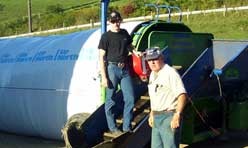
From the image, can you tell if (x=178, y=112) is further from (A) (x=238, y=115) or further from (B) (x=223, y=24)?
(B) (x=223, y=24)

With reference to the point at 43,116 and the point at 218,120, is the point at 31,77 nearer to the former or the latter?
the point at 43,116

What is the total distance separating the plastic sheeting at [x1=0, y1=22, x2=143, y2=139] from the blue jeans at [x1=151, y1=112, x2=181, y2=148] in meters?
2.93

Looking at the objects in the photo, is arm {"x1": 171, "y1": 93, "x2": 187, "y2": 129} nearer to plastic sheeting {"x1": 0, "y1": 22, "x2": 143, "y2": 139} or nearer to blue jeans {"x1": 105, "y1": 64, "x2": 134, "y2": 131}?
blue jeans {"x1": 105, "y1": 64, "x2": 134, "y2": 131}

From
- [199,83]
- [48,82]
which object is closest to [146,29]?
[199,83]

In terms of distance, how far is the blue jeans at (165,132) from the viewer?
680 cm

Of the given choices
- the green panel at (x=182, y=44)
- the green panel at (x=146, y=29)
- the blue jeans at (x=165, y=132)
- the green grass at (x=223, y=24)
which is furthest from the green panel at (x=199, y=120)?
the green grass at (x=223, y=24)

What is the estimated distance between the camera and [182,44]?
10.0 m

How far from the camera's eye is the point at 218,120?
10.3 meters

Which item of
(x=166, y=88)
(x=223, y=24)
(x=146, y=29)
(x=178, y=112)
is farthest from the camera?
(x=223, y=24)

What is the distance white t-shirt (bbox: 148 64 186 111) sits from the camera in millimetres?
6684

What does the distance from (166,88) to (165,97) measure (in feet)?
0.37

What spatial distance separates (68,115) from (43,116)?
846 mm

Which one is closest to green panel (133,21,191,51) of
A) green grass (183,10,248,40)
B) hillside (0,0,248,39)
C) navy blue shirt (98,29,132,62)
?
navy blue shirt (98,29,132,62)

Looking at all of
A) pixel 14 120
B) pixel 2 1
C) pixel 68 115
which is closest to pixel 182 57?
pixel 68 115
